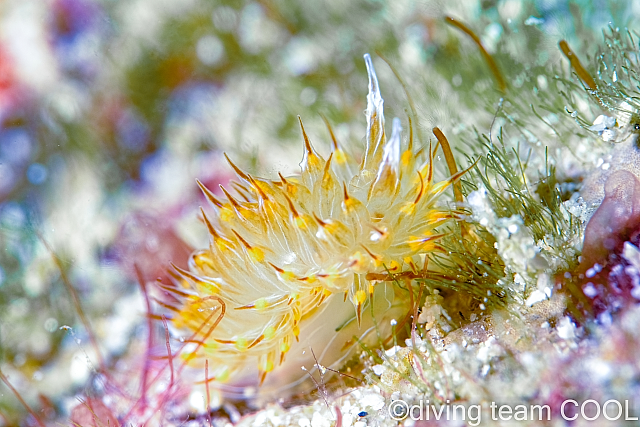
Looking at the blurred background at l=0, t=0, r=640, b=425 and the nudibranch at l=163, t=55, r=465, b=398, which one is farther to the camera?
the blurred background at l=0, t=0, r=640, b=425

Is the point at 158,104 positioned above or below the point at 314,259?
above

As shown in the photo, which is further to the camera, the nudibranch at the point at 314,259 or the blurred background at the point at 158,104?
the blurred background at the point at 158,104

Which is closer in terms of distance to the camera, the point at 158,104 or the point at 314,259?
the point at 314,259

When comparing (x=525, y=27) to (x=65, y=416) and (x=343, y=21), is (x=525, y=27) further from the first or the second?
(x=65, y=416)
